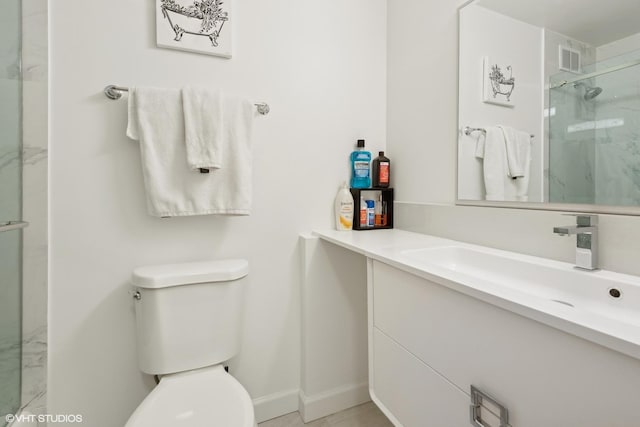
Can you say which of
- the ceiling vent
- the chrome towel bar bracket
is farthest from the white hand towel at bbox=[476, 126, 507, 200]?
the chrome towel bar bracket

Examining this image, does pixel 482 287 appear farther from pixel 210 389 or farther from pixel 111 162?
pixel 111 162

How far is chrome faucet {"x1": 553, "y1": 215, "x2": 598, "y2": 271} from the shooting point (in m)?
0.76

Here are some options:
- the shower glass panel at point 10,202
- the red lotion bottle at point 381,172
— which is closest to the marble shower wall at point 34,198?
the shower glass panel at point 10,202

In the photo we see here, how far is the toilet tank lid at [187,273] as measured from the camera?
3.43 ft

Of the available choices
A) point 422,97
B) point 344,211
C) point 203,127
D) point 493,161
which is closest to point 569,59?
point 493,161

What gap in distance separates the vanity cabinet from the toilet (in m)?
0.47

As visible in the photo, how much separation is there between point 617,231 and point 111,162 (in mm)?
1570

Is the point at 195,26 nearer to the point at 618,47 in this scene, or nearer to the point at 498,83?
the point at 498,83

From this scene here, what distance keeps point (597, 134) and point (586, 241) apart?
28cm

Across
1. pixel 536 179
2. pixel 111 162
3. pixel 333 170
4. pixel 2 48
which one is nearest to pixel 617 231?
pixel 536 179

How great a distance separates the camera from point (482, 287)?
2.10 ft

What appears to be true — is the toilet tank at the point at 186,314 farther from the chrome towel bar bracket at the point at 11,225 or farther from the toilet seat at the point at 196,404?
Answer: the chrome towel bar bracket at the point at 11,225

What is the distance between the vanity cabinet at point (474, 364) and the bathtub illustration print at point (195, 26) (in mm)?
1057

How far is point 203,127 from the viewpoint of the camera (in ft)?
3.72
